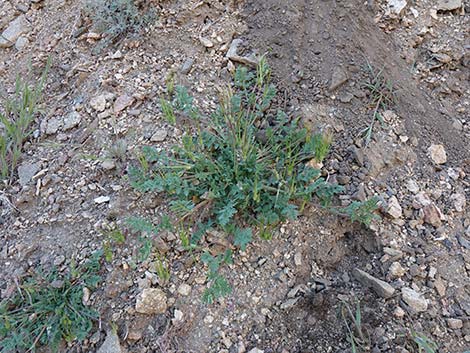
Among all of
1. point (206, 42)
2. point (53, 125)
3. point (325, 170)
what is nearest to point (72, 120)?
point (53, 125)

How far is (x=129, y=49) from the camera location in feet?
9.74

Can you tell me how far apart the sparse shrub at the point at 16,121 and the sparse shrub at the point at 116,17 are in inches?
14.8

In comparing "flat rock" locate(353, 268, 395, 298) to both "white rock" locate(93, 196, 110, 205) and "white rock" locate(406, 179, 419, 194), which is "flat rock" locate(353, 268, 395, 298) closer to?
"white rock" locate(406, 179, 419, 194)

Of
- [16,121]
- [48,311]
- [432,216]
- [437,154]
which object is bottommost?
[48,311]

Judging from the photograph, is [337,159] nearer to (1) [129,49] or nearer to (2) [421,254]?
(2) [421,254]

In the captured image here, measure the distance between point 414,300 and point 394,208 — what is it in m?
0.43

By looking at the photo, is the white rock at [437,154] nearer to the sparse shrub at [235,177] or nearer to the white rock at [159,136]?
the sparse shrub at [235,177]

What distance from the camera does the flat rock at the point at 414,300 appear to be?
7.29 feet

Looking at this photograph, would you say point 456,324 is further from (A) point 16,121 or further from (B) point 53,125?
(A) point 16,121

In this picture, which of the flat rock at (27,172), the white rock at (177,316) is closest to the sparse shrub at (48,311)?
the white rock at (177,316)

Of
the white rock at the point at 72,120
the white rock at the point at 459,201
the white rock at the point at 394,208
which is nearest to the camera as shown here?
the white rock at the point at 394,208

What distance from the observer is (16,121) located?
2.88 meters

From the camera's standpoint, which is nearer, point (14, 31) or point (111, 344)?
point (111, 344)

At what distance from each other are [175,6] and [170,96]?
60 cm
